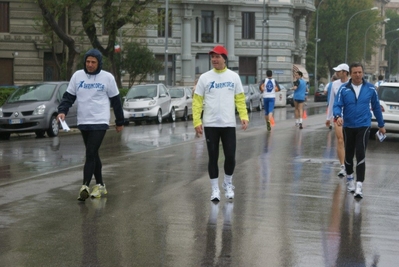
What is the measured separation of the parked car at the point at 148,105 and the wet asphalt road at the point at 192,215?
617 inches

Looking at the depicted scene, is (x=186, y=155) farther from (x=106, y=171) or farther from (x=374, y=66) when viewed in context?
(x=374, y=66)

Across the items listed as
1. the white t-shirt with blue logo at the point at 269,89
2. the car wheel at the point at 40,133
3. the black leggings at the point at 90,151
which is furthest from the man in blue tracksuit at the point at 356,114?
the car wheel at the point at 40,133

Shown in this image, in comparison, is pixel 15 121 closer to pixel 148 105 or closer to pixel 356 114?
pixel 148 105

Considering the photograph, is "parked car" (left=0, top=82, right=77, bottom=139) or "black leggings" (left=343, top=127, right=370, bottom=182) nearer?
"black leggings" (left=343, top=127, right=370, bottom=182)

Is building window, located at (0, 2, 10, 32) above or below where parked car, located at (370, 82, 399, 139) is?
above

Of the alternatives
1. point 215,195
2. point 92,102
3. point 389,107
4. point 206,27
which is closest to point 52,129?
point 389,107

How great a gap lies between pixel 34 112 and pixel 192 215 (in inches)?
616

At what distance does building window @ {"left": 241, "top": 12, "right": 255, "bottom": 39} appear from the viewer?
217 feet

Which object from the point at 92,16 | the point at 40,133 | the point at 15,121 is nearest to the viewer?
the point at 15,121

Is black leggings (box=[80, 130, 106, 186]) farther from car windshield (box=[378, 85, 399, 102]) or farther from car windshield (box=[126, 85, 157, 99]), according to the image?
car windshield (box=[126, 85, 157, 99])

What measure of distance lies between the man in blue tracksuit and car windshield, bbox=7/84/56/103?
1489 centimetres

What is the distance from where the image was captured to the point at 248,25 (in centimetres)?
6619

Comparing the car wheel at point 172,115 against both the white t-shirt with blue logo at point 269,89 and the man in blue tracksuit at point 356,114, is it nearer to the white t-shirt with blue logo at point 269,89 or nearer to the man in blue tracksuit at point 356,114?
the white t-shirt with blue logo at point 269,89

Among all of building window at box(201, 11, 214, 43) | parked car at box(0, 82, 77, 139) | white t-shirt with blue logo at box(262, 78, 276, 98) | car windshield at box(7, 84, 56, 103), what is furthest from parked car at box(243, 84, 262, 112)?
parked car at box(0, 82, 77, 139)
